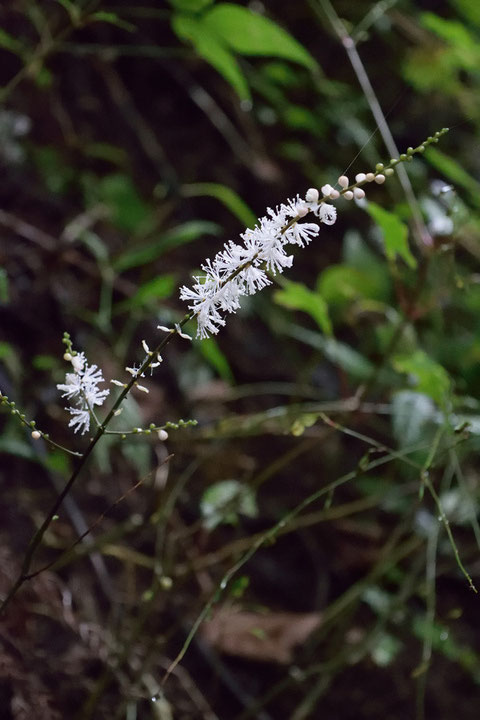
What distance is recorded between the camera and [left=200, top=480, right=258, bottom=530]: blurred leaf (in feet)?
3.80

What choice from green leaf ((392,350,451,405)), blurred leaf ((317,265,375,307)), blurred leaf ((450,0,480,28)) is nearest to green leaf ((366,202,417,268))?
green leaf ((392,350,451,405))

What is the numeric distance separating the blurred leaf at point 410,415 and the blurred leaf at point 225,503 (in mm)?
407

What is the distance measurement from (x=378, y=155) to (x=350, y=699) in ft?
6.20

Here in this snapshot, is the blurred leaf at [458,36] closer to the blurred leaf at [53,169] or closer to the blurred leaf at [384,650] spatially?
the blurred leaf at [53,169]

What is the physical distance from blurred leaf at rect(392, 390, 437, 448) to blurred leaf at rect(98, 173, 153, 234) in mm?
→ 915

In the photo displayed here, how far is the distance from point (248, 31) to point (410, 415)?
89 cm

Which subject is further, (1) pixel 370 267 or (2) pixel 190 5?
(1) pixel 370 267

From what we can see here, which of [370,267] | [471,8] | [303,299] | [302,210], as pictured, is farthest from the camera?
[471,8]

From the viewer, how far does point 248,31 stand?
49.6 inches

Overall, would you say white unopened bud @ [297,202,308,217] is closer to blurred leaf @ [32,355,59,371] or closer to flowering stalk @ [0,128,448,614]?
flowering stalk @ [0,128,448,614]

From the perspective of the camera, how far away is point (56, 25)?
2.01 m

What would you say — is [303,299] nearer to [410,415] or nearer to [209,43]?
[410,415]

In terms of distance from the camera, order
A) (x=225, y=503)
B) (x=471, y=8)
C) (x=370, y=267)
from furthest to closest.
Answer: (x=471, y=8)
(x=370, y=267)
(x=225, y=503)

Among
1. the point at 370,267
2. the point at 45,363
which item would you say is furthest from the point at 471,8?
the point at 45,363
